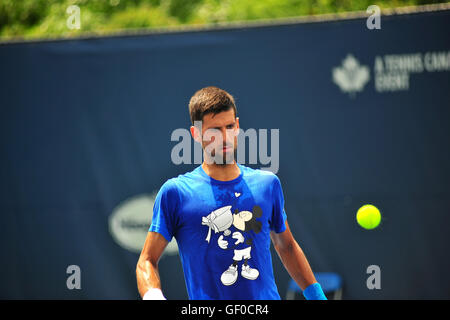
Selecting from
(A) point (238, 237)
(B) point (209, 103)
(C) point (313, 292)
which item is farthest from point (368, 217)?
(B) point (209, 103)

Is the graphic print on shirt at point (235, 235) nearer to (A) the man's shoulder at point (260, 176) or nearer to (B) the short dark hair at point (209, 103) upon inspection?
(A) the man's shoulder at point (260, 176)

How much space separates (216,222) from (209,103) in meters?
0.52

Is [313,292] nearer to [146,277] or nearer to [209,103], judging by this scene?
[146,277]

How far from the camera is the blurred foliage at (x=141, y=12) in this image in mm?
7449

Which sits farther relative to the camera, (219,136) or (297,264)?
(297,264)

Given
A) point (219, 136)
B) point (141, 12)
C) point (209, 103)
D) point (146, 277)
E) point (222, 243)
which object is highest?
point (141, 12)

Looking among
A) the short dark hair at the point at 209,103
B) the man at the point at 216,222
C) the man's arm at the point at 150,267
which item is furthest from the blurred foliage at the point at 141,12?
the man's arm at the point at 150,267

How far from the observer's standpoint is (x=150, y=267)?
7.88ft

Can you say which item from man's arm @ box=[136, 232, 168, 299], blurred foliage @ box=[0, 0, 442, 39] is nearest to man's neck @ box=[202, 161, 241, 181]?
man's arm @ box=[136, 232, 168, 299]

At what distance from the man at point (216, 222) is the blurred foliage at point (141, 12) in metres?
4.89

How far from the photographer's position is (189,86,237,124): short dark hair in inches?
97.3

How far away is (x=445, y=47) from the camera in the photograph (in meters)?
4.34

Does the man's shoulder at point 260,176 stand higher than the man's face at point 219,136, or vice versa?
the man's face at point 219,136
